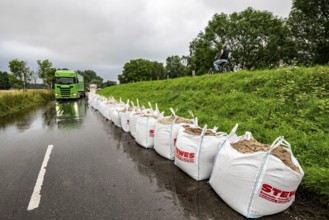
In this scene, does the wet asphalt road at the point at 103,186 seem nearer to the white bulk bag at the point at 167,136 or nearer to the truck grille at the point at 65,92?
the white bulk bag at the point at 167,136

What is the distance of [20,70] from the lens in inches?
1415

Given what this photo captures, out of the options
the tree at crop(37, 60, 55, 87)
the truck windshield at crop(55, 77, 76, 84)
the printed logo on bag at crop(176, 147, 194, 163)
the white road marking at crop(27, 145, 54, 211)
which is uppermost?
the tree at crop(37, 60, 55, 87)

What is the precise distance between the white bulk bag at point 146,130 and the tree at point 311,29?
87.5ft

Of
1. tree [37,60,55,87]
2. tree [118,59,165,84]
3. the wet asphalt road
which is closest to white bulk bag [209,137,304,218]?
the wet asphalt road

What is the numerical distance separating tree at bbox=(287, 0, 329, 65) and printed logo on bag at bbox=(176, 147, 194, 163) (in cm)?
2738

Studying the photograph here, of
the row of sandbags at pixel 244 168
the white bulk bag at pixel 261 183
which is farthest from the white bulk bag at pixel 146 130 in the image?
the white bulk bag at pixel 261 183

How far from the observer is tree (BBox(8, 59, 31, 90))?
35031 mm

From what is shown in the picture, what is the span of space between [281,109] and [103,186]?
4.50 metres

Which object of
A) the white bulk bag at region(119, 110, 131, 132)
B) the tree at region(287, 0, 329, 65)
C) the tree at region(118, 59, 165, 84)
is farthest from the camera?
the tree at region(118, 59, 165, 84)

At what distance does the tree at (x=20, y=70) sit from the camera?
35.0 m

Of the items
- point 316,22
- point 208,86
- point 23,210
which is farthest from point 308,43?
point 23,210

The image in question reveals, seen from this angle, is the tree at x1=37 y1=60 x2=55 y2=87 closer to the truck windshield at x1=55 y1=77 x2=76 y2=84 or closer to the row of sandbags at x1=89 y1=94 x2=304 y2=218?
the truck windshield at x1=55 y1=77 x2=76 y2=84

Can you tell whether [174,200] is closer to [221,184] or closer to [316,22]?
[221,184]

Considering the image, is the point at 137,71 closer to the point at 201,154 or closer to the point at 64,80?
the point at 64,80
